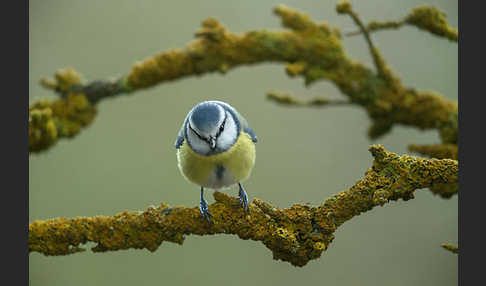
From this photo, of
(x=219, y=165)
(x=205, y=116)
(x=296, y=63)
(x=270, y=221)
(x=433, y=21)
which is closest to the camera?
(x=270, y=221)

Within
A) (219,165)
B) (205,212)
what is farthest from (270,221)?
(219,165)

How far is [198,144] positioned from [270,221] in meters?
0.59

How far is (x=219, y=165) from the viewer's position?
7.03 feet

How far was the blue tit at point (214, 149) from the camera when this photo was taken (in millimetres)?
2047

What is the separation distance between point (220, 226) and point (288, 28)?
1.61 metres

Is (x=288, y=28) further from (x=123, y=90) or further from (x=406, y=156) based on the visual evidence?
(x=406, y=156)

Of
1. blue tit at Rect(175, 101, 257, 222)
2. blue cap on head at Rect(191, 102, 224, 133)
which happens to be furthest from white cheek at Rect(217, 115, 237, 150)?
blue cap on head at Rect(191, 102, 224, 133)

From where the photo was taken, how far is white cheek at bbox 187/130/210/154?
2.11m

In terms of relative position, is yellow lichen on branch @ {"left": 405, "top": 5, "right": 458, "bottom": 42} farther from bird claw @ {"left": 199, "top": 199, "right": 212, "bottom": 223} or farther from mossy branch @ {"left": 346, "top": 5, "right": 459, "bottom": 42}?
bird claw @ {"left": 199, "top": 199, "right": 212, "bottom": 223}

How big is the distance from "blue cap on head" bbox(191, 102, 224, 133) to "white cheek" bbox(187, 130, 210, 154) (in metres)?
0.08

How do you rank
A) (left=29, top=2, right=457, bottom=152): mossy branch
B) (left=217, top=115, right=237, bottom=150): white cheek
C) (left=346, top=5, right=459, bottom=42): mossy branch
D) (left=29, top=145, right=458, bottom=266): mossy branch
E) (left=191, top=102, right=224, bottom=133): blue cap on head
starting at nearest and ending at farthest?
(left=29, top=145, right=458, bottom=266): mossy branch → (left=191, top=102, right=224, bottom=133): blue cap on head → (left=217, top=115, right=237, bottom=150): white cheek → (left=346, top=5, right=459, bottom=42): mossy branch → (left=29, top=2, right=457, bottom=152): mossy branch

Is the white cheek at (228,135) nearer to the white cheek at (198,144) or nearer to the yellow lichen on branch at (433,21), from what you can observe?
the white cheek at (198,144)

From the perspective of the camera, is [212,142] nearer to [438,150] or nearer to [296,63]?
[296,63]

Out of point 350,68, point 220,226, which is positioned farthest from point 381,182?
point 350,68
